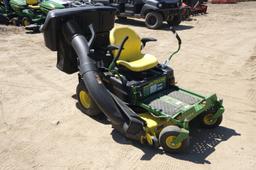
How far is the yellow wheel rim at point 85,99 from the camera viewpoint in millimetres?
5996

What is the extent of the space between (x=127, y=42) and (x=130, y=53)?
0.63 ft

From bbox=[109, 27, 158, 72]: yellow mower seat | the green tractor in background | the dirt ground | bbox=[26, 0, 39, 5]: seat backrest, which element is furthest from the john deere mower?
bbox=[26, 0, 39, 5]: seat backrest

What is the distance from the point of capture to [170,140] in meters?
4.89

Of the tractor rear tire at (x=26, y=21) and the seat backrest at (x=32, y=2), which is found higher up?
the seat backrest at (x=32, y=2)

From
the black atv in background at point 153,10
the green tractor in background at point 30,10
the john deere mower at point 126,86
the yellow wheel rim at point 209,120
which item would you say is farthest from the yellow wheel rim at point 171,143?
the black atv in background at point 153,10

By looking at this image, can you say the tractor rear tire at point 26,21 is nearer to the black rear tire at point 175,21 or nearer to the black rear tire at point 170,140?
the black rear tire at point 175,21

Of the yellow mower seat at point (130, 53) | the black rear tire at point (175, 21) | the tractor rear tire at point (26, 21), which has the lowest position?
the tractor rear tire at point (26, 21)

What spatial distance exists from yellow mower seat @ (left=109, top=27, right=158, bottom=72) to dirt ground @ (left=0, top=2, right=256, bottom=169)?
1.09 m

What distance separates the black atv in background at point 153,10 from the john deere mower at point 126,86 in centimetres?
628

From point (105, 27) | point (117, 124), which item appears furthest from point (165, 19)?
point (117, 124)

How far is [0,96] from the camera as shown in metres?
6.92

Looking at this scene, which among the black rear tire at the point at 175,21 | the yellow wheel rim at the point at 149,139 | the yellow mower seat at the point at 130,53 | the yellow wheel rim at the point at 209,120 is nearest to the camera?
the yellow wheel rim at the point at 149,139

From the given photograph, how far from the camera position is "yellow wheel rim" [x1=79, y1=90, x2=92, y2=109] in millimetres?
5996

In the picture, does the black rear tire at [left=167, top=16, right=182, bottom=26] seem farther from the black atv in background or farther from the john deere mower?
the john deere mower
